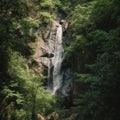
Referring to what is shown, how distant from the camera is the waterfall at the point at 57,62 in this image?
23078 millimetres

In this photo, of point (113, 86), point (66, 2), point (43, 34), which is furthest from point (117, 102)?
point (66, 2)

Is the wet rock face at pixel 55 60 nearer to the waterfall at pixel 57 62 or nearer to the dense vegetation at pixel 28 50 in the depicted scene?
the waterfall at pixel 57 62

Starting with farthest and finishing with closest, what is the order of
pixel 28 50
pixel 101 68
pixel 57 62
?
pixel 57 62 < pixel 28 50 < pixel 101 68

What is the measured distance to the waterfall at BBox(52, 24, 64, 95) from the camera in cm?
2308

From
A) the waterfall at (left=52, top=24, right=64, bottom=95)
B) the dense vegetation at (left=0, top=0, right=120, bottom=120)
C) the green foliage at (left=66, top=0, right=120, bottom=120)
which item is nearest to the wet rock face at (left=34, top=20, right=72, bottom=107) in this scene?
the waterfall at (left=52, top=24, right=64, bottom=95)

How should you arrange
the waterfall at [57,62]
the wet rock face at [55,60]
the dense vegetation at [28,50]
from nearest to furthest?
the dense vegetation at [28,50] → the wet rock face at [55,60] → the waterfall at [57,62]

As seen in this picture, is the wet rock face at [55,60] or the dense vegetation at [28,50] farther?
the wet rock face at [55,60]

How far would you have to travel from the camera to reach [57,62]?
24.1 meters

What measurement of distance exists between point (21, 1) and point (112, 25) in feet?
19.7

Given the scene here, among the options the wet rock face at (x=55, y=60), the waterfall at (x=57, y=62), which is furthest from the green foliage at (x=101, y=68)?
the waterfall at (x=57, y=62)

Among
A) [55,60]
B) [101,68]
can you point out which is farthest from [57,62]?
[101,68]

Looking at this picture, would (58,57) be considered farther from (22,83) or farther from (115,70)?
(115,70)

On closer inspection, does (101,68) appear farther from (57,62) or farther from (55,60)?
(55,60)

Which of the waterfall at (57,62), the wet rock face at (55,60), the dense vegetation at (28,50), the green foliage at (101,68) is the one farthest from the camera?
the waterfall at (57,62)
